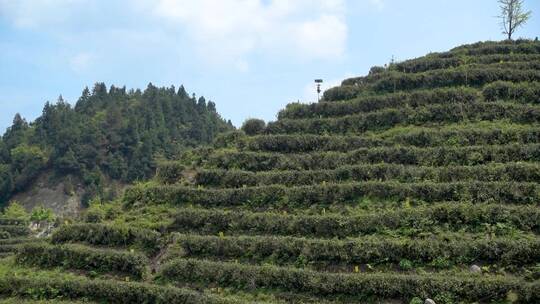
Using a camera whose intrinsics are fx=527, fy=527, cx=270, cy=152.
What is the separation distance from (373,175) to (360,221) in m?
3.17

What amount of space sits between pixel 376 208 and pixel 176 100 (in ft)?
291

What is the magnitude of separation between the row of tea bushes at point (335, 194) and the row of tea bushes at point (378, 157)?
2133 millimetres

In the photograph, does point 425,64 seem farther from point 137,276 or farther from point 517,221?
point 137,276

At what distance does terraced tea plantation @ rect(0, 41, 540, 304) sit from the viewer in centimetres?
1545

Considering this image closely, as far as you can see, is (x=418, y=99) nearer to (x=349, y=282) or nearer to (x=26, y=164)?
(x=349, y=282)

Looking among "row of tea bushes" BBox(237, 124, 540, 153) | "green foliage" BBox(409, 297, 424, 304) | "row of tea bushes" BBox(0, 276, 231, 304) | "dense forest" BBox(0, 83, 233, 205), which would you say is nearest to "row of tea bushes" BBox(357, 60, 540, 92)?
"row of tea bushes" BBox(237, 124, 540, 153)

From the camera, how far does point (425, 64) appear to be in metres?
30.4

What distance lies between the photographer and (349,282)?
49.9 feet

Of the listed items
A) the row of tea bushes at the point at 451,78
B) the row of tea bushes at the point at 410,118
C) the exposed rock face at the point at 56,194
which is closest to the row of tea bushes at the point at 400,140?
the row of tea bushes at the point at 410,118

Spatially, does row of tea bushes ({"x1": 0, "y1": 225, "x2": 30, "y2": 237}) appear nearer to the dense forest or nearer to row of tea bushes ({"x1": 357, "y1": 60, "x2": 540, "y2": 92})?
the dense forest

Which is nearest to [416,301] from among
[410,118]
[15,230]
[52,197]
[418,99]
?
[410,118]

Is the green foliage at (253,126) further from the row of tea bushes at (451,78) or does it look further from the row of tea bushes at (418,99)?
the row of tea bushes at (451,78)

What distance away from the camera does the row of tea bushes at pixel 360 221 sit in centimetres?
1658

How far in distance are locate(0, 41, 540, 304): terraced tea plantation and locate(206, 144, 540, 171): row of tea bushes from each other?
0.19 feet
